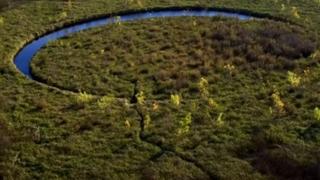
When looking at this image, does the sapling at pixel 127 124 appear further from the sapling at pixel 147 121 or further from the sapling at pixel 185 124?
the sapling at pixel 185 124

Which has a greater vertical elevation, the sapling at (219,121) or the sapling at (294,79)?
the sapling at (294,79)

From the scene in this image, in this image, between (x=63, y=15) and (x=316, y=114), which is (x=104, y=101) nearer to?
(x=316, y=114)

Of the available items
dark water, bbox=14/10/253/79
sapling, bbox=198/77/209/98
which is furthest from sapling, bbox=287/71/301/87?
dark water, bbox=14/10/253/79

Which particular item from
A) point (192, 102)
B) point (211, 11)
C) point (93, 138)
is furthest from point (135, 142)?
point (211, 11)

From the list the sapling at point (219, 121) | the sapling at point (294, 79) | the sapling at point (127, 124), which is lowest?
the sapling at point (127, 124)

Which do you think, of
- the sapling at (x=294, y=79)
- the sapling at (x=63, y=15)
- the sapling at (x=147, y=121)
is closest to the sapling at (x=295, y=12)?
the sapling at (x=294, y=79)

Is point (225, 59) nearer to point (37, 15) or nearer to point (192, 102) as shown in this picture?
point (192, 102)

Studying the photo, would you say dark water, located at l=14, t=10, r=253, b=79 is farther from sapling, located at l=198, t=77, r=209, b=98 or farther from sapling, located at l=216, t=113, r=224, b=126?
sapling, located at l=216, t=113, r=224, b=126
